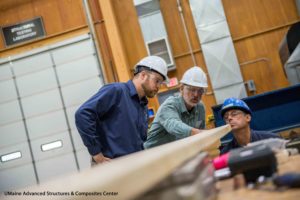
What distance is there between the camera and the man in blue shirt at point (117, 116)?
2779mm

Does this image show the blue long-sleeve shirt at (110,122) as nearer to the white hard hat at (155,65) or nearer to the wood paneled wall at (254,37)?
the white hard hat at (155,65)

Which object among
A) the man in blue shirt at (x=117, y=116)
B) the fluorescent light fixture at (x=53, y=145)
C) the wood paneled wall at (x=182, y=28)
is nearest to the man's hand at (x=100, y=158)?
the man in blue shirt at (x=117, y=116)

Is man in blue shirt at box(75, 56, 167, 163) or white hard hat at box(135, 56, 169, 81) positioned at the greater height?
white hard hat at box(135, 56, 169, 81)

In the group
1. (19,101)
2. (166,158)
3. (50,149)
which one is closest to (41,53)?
(19,101)

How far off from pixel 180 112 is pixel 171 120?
32cm

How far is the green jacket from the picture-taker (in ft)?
10.2

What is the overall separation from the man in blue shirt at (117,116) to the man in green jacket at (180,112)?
23cm

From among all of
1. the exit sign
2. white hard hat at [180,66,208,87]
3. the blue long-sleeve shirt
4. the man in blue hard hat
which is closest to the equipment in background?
the man in blue hard hat

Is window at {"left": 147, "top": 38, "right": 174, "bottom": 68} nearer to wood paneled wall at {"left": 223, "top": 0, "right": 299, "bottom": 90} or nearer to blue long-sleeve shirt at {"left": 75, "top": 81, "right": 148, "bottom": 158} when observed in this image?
wood paneled wall at {"left": 223, "top": 0, "right": 299, "bottom": 90}

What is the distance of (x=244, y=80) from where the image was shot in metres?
8.15

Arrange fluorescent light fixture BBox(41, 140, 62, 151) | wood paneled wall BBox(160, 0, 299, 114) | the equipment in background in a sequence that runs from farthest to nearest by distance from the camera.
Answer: wood paneled wall BBox(160, 0, 299, 114)
fluorescent light fixture BBox(41, 140, 62, 151)
the equipment in background

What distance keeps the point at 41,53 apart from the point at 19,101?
1.23 meters

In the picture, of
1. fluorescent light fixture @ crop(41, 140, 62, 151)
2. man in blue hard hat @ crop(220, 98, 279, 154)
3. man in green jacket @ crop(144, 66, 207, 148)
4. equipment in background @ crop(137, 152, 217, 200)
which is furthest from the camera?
fluorescent light fixture @ crop(41, 140, 62, 151)

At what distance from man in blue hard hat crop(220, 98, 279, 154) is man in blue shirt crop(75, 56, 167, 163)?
743 millimetres
